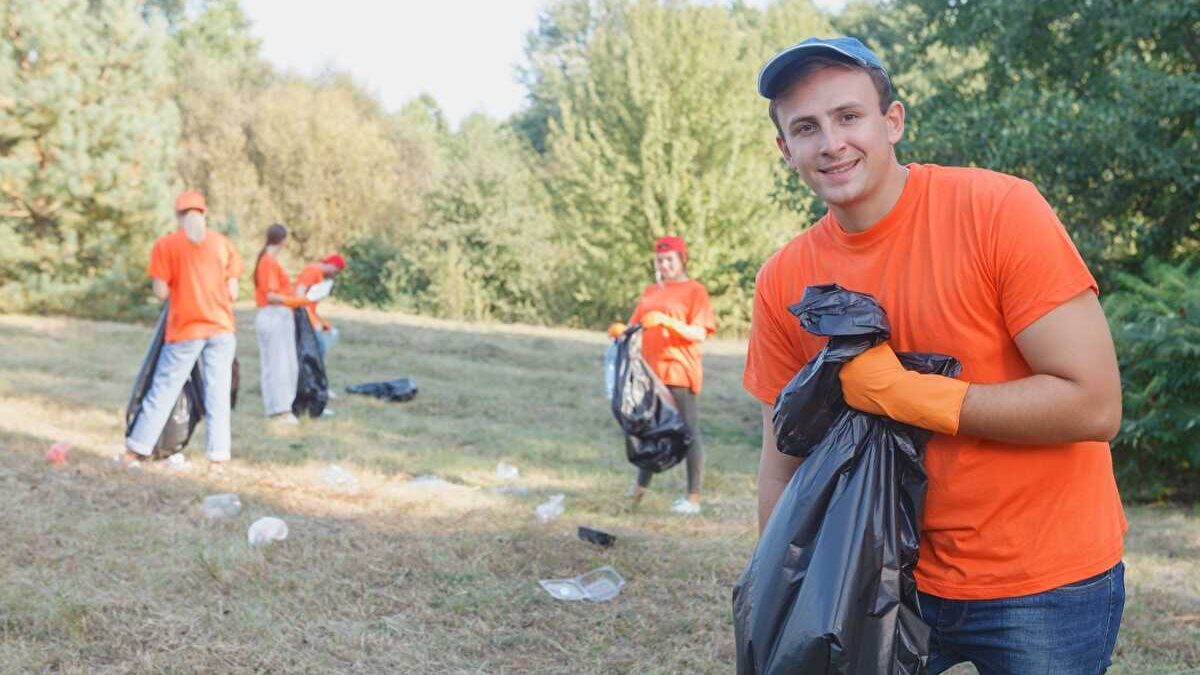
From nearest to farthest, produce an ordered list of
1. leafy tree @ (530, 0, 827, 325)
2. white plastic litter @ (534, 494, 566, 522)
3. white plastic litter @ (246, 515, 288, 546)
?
white plastic litter @ (246, 515, 288, 546)
white plastic litter @ (534, 494, 566, 522)
leafy tree @ (530, 0, 827, 325)

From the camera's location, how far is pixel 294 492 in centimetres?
720

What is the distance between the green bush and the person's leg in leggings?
2.82m

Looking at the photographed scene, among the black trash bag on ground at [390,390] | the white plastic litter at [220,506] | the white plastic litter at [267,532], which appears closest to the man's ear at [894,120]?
the white plastic litter at [267,532]

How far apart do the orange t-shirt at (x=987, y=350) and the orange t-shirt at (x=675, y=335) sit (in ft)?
15.4

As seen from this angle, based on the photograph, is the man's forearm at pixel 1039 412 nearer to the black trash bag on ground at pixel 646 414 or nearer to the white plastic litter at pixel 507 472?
the black trash bag on ground at pixel 646 414

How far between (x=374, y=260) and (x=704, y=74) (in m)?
10.8

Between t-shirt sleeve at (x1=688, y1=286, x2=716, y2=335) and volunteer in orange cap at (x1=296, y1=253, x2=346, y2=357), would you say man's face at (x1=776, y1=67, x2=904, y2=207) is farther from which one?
volunteer in orange cap at (x1=296, y1=253, x2=346, y2=357)

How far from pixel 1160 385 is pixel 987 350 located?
5.89 meters

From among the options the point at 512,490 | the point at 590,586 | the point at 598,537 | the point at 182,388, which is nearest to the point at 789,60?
the point at 590,586

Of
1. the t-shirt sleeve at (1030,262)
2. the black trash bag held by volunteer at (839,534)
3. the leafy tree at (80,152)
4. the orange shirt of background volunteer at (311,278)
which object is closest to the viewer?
the t-shirt sleeve at (1030,262)

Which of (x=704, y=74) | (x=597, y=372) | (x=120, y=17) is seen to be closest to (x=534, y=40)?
(x=704, y=74)

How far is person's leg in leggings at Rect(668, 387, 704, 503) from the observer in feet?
22.8

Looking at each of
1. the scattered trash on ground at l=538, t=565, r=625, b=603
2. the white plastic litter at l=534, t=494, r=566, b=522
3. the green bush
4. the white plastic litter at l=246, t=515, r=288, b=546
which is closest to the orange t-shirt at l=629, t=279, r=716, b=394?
the white plastic litter at l=534, t=494, r=566, b=522

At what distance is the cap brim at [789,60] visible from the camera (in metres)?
2.07
